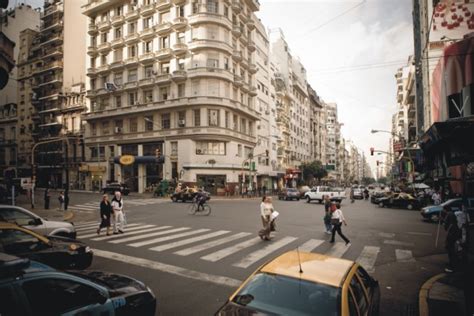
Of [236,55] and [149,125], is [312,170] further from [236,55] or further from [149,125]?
[149,125]

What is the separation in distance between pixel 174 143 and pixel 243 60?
17463 mm

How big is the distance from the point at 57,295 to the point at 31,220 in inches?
308

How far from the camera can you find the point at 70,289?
12.4 ft

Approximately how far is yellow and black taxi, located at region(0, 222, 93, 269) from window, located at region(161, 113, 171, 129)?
37041 mm

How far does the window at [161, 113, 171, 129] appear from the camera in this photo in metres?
43.6

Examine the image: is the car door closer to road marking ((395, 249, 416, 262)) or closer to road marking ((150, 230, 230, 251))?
road marking ((150, 230, 230, 251))

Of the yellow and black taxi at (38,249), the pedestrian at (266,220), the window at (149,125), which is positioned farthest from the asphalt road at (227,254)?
the window at (149,125)

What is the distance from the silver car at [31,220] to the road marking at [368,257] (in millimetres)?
9832

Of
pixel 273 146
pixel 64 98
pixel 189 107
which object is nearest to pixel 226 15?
pixel 189 107

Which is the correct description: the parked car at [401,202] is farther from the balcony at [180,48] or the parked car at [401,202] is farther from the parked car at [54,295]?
the balcony at [180,48]

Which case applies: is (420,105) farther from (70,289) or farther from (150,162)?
(70,289)

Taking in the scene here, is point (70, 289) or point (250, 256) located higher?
point (70, 289)

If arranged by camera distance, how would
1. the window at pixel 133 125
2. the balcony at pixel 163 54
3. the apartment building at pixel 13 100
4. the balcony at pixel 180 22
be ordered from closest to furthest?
the balcony at pixel 180 22 → the balcony at pixel 163 54 → the window at pixel 133 125 → the apartment building at pixel 13 100

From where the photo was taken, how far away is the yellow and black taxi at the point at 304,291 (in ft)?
11.3
